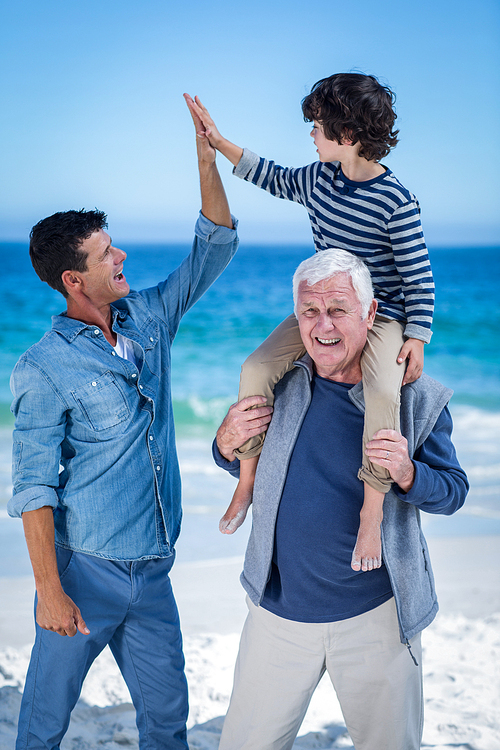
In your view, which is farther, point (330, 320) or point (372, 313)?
point (372, 313)

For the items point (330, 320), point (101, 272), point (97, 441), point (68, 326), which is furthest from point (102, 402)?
point (330, 320)

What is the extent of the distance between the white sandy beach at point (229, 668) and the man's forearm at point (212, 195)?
208 cm

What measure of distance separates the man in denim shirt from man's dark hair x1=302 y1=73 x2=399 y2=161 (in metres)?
0.79

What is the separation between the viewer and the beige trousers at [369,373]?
179 centimetres

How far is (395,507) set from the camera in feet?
6.21

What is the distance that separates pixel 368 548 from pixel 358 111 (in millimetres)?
1259

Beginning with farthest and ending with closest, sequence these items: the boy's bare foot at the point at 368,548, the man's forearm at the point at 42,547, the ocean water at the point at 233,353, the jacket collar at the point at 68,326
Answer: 1. the ocean water at the point at 233,353
2. the jacket collar at the point at 68,326
3. the man's forearm at the point at 42,547
4. the boy's bare foot at the point at 368,548

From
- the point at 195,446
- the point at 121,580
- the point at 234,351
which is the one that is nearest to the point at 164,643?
→ the point at 121,580

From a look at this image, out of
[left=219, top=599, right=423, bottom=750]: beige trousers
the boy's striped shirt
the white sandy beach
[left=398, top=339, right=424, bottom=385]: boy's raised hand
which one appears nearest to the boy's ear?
the boy's striped shirt

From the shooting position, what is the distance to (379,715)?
184cm

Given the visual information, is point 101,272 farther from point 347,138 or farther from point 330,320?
point 347,138

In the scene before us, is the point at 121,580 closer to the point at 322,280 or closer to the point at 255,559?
the point at 255,559

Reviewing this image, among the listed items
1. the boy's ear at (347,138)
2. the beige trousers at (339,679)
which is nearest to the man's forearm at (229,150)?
the boy's ear at (347,138)

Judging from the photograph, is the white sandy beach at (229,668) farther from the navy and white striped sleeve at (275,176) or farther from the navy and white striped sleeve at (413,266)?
the navy and white striped sleeve at (275,176)
